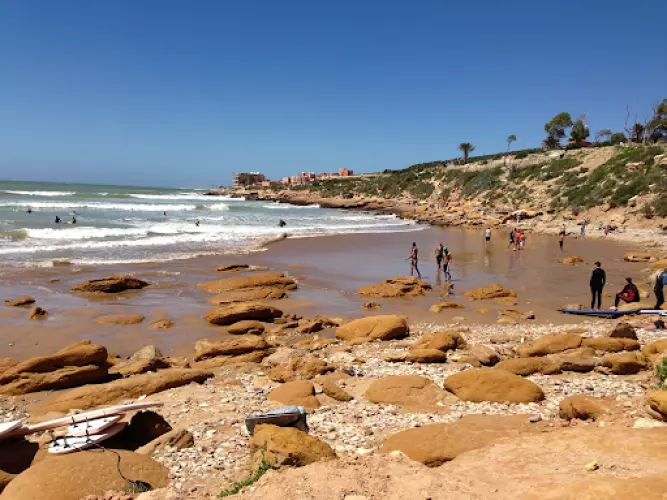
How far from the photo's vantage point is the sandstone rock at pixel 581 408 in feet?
20.0

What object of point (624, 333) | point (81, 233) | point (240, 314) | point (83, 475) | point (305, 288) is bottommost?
point (305, 288)

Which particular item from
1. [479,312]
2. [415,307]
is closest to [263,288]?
[415,307]

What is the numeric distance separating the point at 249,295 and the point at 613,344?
1089 centimetres

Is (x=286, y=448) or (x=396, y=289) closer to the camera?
(x=286, y=448)

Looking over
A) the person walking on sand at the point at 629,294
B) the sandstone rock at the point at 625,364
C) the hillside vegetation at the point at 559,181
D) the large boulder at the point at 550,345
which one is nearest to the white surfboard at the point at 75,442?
the large boulder at the point at 550,345

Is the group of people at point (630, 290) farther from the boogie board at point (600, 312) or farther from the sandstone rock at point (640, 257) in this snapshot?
the sandstone rock at point (640, 257)

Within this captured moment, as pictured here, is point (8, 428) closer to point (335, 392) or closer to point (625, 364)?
point (335, 392)

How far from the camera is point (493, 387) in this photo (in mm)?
7312

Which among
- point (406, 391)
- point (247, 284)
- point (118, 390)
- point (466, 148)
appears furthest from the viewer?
point (466, 148)

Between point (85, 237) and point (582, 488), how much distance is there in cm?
3184

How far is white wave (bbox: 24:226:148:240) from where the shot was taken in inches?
1140

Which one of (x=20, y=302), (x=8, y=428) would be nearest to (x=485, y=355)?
(x=8, y=428)

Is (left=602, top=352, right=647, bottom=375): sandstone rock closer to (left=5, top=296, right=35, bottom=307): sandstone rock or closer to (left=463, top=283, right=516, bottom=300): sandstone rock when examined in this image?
(left=463, top=283, right=516, bottom=300): sandstone rock

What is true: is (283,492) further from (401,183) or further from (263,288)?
(401,183)
